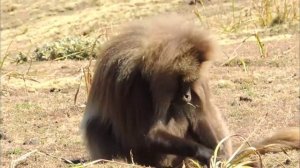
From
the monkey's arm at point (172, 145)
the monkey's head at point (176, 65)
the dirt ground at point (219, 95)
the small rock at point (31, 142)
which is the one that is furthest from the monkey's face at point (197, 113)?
the small rock at point (31, 142)

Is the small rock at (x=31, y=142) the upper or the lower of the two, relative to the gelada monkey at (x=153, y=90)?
lower

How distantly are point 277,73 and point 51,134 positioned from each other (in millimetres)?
3361

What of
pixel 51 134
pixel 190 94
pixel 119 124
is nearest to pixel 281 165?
pixel 190 94

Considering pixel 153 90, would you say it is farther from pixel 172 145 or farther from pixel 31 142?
pixel 31 142

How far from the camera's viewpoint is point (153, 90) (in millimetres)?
5711

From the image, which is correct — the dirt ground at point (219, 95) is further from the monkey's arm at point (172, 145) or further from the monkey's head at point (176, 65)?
the monkey's head at point (176, 65)

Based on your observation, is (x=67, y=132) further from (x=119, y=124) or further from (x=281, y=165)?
(x=281, y=165)

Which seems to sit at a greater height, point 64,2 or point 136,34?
point 136,34

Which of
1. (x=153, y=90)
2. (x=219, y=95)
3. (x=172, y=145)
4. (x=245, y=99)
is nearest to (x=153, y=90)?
(x=153, y=90)

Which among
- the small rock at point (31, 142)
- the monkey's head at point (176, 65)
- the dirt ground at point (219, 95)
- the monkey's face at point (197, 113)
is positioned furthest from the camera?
the small rock at point (31, 142)

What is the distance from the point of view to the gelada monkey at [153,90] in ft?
18.7

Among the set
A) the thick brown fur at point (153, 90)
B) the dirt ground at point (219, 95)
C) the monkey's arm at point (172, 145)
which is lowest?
the dirt ground at point (219, 95)

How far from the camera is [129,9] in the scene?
19.5 m

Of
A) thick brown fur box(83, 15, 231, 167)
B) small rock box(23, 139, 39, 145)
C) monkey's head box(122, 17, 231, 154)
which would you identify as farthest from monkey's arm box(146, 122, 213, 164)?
small rock box(23, 139, 39, 145)
